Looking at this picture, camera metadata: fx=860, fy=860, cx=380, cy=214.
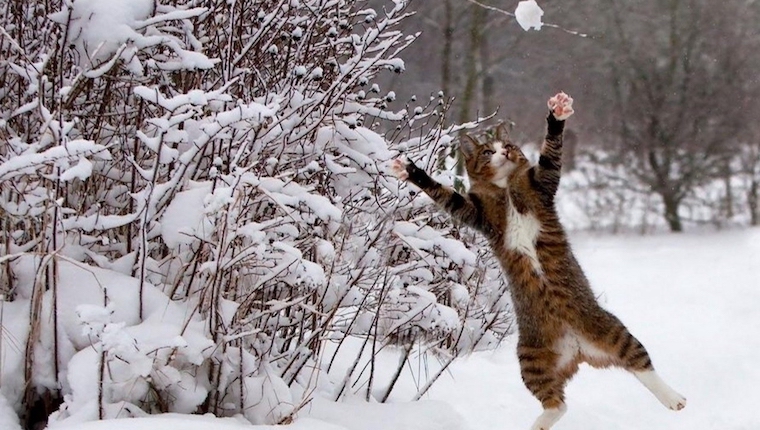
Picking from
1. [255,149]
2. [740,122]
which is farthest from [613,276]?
[255,149]

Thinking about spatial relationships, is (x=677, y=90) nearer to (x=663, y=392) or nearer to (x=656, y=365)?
(x=656, y=365)

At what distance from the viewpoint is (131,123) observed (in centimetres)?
370

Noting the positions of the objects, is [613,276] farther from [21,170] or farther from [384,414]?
[21,170]

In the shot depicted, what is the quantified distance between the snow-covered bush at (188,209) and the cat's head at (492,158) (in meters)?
0.41

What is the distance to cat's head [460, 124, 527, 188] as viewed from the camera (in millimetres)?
3664

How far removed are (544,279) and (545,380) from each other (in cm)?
41

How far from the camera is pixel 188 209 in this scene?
314 cm

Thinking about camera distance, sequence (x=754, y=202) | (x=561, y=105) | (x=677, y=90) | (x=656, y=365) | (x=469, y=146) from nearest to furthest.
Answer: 1. (x=561, y=105)
2. (x=469, y=146)
3. (x=656, y=365)
4. (x=754, y=202)
5. (x=677, y=90)

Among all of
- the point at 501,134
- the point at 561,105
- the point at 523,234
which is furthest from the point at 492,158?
the point at 561,105

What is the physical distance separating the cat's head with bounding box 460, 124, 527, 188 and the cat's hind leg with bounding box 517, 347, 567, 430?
2.37ft

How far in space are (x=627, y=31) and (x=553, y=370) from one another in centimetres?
1345

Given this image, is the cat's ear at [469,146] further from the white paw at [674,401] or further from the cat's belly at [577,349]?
the white paw at [674,401]

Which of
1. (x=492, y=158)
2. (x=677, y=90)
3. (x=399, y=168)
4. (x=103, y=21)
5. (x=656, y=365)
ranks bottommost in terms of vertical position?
(x=656, y=365)

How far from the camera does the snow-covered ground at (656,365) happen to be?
4168 millimetres
